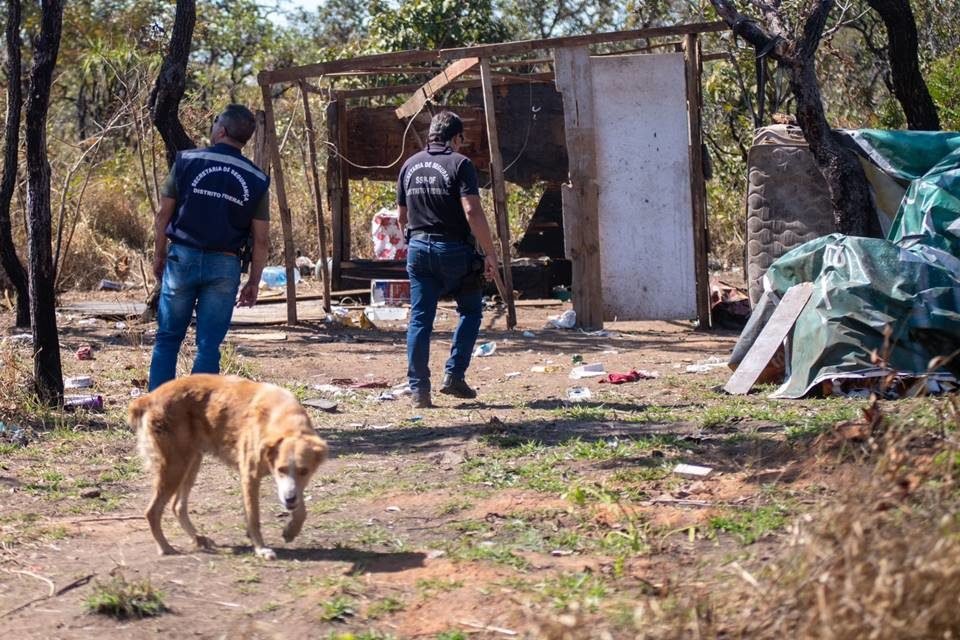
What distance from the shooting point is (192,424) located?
5.18 m

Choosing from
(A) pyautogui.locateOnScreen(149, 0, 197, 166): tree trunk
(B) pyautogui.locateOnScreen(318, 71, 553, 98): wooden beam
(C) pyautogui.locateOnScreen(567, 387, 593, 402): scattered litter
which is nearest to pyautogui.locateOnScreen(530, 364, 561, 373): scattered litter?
(C) pyautogui.locateOnScreen(567, 387, 593, 402): scattered litter

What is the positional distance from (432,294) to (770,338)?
7.44 ft

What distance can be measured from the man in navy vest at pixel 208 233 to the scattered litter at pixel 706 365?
12.8ft

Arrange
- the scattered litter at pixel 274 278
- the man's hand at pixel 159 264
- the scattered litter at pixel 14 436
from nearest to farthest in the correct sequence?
1. the man's hand at pixel 159 264
2. the scattered litter at pixel 14 436
3. the scattered litter at pixel 274 278

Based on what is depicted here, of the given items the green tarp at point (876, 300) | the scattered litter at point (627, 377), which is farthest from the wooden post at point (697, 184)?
the green tarp at point (876, 300)

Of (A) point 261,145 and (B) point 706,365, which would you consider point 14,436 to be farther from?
(A) point 261,145

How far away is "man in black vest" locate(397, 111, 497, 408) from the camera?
802 centimetres

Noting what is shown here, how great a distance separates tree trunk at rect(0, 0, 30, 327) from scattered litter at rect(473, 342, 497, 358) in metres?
4.28

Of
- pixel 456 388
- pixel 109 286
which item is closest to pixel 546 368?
pixel 456 388

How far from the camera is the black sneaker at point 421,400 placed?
8.34 m

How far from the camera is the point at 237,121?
6836 millimetres

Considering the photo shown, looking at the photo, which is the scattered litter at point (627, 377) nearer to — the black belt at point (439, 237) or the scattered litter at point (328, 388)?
the black belt at point (439, 237)

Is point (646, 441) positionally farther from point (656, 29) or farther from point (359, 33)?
point (359, 33)

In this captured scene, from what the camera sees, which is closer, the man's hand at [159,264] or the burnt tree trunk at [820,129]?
the man's hand at [159,264]
